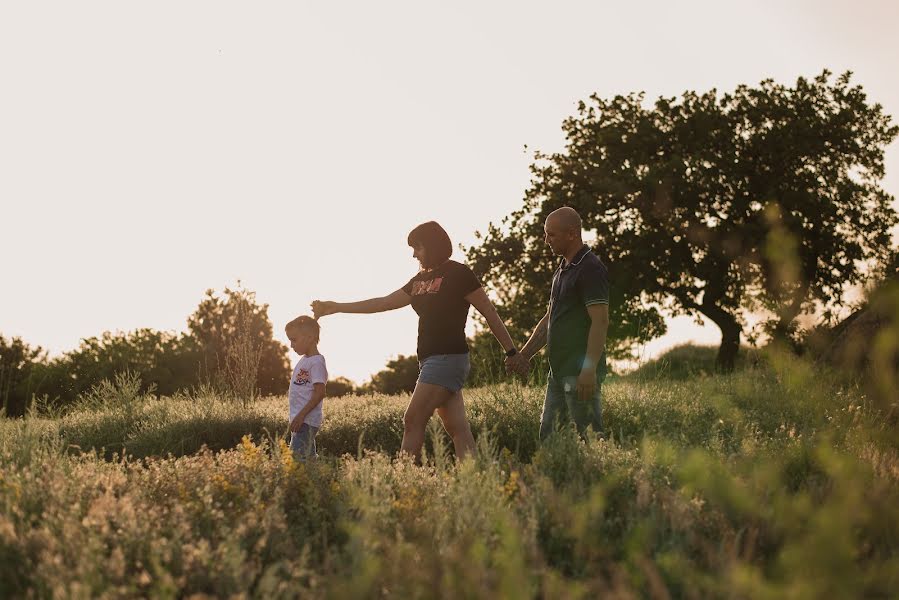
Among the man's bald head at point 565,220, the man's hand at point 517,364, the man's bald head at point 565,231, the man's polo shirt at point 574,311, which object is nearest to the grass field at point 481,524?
the man's polo shirt at point 574,311

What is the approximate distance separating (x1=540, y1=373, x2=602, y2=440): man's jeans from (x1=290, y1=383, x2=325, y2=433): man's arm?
196cm

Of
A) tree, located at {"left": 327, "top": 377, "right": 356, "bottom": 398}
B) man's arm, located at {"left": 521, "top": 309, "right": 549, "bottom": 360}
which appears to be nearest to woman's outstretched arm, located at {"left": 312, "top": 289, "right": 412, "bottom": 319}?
man's arm, located at {"left": 521, "top": 309, "right": 549, "bottom": 360}

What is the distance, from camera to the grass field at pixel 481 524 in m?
3.11

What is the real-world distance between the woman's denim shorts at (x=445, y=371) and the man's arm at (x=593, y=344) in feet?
3.18

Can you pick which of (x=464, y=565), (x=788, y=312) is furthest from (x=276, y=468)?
(x=788, y=312)

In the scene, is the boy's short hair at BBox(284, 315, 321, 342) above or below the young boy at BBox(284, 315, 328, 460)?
above

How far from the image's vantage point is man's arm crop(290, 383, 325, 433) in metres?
6.93

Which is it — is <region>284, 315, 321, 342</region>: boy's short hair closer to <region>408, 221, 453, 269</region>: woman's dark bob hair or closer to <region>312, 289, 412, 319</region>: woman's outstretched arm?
<region>312, 289, 412, 319</region>: woman's outstretched arm

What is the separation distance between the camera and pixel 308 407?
6.95m

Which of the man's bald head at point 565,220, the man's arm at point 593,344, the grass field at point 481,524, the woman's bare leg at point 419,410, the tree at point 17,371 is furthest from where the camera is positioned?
the tree at point 17,371

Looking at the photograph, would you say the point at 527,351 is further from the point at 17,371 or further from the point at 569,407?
the point at 17,371

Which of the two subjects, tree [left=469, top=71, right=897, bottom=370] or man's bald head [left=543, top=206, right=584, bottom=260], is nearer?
man's bald head [left=543, top=206, right=584, bottom=260]

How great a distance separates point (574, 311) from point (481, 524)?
2681mm

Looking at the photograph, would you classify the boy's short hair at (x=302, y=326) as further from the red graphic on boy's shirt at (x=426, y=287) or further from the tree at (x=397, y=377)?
the tree at (x=397, y=377)
